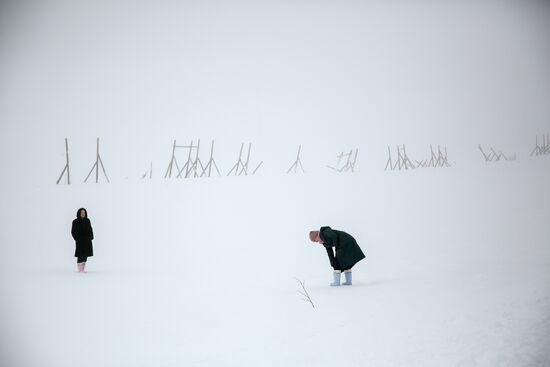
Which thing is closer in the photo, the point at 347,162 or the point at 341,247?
the point at 341,247

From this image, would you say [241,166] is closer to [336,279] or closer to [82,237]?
[82,237]

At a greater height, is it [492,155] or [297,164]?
[492,155]

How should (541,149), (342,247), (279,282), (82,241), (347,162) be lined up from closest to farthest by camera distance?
(342,247) < (279,282) < (82,241) < (541,149) < (347,162)

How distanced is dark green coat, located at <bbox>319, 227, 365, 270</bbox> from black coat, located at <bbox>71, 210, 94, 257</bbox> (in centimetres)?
278

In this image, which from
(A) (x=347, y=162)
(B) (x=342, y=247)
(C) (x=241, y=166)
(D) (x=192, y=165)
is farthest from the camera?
(C) (x=241, y=166)

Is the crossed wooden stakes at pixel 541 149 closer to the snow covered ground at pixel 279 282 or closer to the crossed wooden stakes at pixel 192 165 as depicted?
the snow covered ground at pixel 279 282

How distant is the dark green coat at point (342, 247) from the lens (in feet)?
11.6

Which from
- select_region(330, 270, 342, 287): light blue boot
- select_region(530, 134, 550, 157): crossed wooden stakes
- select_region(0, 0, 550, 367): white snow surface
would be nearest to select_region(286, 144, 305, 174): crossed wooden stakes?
select_region(0, 0, 550, 367): white snow surface

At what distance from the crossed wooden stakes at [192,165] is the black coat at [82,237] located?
5155 mm

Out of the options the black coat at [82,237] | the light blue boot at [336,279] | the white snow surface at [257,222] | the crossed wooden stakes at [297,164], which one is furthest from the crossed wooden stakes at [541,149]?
the black coat at [82,237]

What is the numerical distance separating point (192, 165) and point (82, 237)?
18.7 ft

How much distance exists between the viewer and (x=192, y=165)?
32.5ft

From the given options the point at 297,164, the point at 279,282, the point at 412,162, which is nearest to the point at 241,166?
the point at 297,164

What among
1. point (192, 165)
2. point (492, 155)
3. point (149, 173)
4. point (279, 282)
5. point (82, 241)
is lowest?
point (279, 282)
